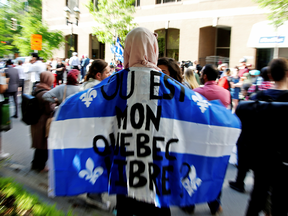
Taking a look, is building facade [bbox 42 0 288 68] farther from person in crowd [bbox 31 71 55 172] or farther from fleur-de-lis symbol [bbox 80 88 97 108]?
fleur-de-lis symbol [bbox 80 88 97 108]

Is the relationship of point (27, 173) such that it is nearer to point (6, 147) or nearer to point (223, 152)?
point (6, 147)

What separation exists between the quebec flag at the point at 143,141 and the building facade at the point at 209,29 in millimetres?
15190

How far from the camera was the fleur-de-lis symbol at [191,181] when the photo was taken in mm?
2166

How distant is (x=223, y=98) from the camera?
12.0 ft

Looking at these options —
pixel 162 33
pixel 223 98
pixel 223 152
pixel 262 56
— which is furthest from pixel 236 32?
pixel 223 152

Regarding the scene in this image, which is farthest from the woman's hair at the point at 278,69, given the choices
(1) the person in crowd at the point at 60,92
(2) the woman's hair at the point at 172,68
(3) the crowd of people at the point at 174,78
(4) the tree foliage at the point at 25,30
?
(4) the tree foliage at the point at 25,30

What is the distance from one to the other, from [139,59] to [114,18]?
1860cm

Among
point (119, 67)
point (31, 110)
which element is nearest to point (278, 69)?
point (31, 110)

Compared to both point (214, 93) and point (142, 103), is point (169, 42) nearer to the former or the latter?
point (214, 93)

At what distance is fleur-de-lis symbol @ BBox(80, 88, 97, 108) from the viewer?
2.28 meters

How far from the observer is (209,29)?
2167 centimetres

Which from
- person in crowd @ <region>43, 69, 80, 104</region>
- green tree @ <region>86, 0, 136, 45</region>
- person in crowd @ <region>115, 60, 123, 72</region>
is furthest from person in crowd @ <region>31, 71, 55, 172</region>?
green tree @ <region>86, 0, 136, 45</region>

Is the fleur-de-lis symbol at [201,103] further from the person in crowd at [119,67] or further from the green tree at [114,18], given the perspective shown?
the green tree at [114,18]

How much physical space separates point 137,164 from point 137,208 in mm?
403
